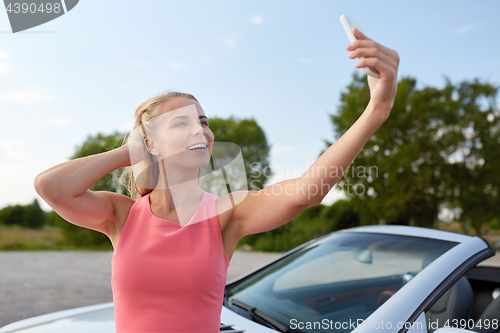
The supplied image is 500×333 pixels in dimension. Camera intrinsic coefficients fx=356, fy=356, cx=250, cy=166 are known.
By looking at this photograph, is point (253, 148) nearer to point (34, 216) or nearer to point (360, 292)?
point (360, 292)

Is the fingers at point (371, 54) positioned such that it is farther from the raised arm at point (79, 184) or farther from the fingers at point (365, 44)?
the raised arm at point (79, 184)

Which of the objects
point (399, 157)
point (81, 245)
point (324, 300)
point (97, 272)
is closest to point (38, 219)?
point (81, 245)

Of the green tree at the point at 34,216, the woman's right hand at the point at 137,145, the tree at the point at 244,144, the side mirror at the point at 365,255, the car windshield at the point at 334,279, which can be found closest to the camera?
the woman's right hand at the point at 137,145

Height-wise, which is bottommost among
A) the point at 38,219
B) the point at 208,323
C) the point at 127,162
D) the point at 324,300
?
the point at 38,219

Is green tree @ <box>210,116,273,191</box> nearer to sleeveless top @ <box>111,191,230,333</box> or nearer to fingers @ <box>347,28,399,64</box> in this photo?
sleeveless top @ <box>111,191,230,333</box>

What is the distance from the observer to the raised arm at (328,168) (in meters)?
0.83

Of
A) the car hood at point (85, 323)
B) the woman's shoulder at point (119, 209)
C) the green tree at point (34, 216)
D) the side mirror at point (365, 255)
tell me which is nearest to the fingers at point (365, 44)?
the woman's shoulder at point (119, 209)

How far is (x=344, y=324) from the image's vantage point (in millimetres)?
1760

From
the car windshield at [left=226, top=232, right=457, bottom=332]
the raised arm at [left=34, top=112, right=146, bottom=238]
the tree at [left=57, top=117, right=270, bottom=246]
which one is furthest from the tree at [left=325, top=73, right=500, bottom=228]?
the raised arm at [left=34, top=112, right=146, bottom=238]

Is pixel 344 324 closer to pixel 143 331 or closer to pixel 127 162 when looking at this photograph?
pixel 143 331

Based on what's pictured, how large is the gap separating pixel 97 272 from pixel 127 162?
28.2 ft

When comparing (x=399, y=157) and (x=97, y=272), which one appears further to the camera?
(x=399, y=157)

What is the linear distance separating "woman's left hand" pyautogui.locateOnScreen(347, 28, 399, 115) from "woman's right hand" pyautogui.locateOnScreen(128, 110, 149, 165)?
2.27 feet

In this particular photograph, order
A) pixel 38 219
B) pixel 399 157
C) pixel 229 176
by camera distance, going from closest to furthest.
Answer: pixel 229 176
pixel 399 157
pixel 38 219
